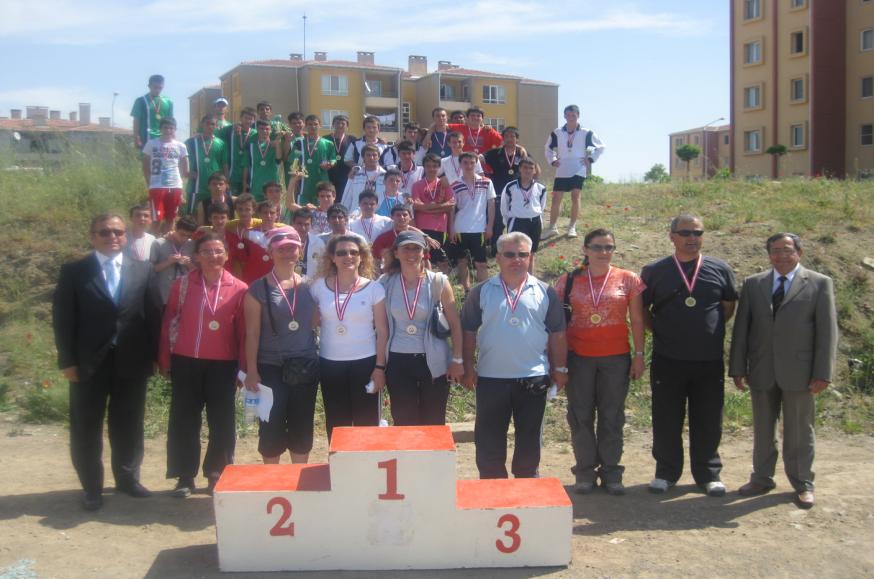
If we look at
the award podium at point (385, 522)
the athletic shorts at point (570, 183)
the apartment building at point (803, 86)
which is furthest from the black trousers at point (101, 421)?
the apartment building at point (803, 86)

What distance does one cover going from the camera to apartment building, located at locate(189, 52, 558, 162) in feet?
173

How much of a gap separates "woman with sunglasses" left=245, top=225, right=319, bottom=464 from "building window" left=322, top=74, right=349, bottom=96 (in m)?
48.9

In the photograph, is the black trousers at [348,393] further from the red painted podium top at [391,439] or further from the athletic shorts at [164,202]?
the athletic shorts at [164,202]

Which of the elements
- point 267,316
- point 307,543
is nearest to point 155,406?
point 267,316

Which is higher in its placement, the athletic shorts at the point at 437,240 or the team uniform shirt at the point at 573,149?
the team uniform shirt at the point at 573,149

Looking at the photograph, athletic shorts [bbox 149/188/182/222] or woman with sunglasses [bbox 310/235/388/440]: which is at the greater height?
athletic shorts [bbox 149/188/182/222]

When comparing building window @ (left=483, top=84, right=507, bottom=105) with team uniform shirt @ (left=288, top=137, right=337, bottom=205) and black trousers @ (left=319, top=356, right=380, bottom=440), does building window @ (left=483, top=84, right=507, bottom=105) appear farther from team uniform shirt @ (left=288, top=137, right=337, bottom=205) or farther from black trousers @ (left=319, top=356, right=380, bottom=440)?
black trousers @ (left=319, top=356, right=380, bottom=440)

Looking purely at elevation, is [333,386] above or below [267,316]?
below

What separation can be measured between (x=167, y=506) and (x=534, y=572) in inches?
110

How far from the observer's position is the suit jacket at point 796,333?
6051mm

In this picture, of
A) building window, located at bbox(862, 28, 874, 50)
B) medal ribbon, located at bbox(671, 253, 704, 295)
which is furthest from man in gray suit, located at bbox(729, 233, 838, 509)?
building window, located at bbox(862, 28, 874, 50)

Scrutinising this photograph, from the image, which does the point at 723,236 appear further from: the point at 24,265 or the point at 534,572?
the point at 24,265

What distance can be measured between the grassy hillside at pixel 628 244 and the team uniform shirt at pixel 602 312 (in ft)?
7.66

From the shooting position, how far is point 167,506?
6137 mm
